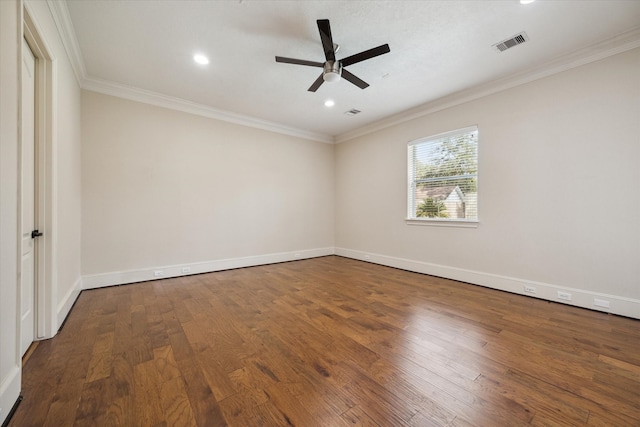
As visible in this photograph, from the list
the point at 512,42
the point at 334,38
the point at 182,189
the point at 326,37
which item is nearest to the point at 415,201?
the point at 512,42

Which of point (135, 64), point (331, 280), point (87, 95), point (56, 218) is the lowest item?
point (331, 280)

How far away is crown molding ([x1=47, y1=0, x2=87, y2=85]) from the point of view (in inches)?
85.2

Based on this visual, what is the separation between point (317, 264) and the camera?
5234 mm

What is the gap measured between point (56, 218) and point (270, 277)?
2.70 m

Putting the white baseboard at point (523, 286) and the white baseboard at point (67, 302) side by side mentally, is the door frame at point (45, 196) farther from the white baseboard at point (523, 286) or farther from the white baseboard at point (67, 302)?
the white baseboard at point (523, 286)

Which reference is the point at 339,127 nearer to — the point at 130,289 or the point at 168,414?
the point at 130,289

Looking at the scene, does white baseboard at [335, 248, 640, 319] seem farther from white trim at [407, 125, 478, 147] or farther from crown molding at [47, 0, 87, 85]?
crown molding at [47, 0, 87, 85]

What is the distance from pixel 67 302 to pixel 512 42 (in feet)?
18.4

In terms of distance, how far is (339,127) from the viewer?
5.60 meters

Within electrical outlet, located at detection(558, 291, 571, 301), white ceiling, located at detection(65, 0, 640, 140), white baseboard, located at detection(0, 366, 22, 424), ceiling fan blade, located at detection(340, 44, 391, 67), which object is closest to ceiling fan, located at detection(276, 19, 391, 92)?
ceiling fan blade, located at detection(340, 44, 391, 67)

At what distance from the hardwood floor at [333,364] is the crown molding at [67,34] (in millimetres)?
2879

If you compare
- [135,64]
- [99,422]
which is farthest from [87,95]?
[99,422]

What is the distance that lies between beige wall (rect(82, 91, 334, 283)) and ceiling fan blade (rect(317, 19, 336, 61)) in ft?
9.47

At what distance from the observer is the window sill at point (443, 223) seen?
3856 millimetres
